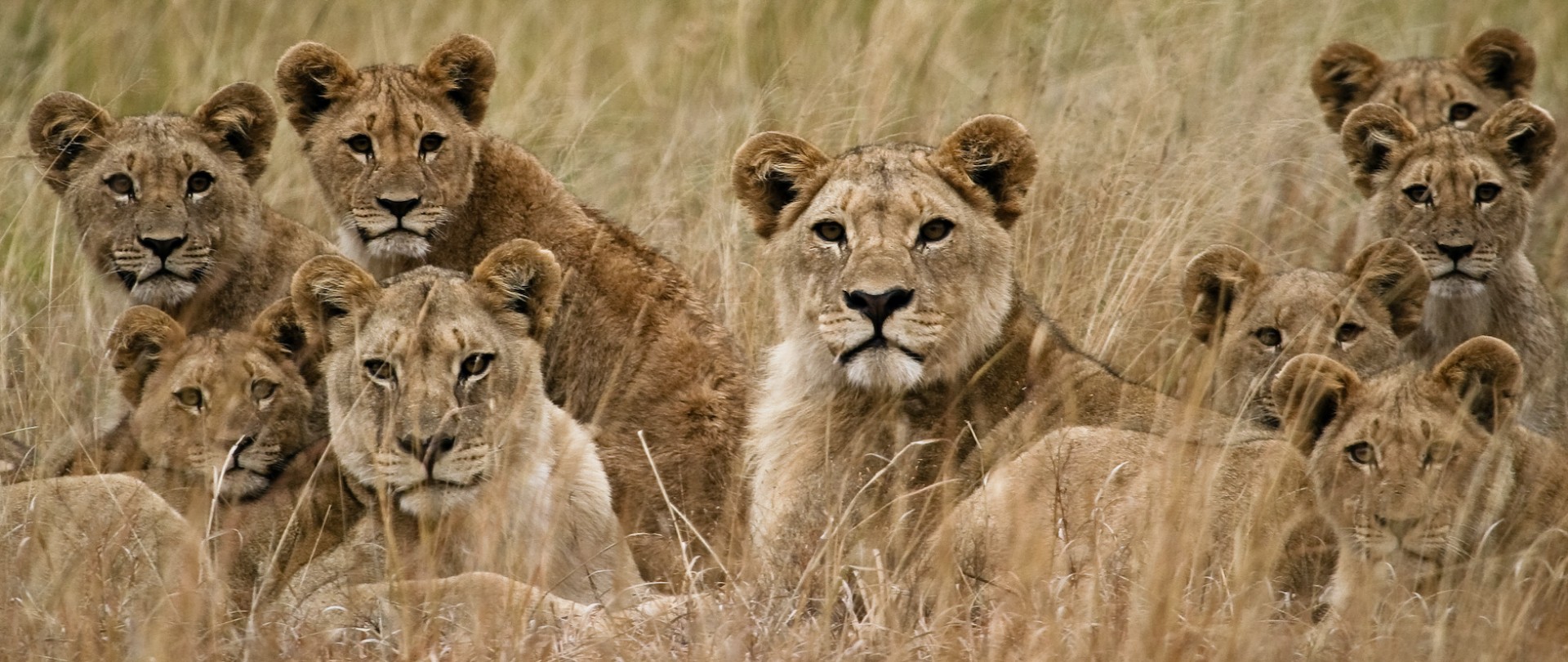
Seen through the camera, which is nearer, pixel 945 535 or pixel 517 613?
pixel 517 613

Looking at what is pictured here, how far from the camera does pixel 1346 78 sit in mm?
9406

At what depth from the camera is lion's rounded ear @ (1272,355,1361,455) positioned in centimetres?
550

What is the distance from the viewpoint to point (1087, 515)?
5.53 m

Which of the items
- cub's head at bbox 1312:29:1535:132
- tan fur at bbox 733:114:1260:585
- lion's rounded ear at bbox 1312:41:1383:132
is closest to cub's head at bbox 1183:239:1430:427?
tan fur at bbox 733:114:1260:585

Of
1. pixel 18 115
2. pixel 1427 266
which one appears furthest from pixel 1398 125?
pixel 18 115

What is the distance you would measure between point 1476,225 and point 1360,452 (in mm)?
2420

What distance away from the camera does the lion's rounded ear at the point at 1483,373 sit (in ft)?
17.8

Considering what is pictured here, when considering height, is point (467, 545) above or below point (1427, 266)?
below

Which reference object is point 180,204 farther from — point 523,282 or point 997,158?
point 997,158

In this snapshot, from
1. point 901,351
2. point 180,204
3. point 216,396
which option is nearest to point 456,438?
point 216,396

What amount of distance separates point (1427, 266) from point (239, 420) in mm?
4041

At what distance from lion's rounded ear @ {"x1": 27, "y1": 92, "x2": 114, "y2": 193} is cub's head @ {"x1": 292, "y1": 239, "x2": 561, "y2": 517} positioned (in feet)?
5.31

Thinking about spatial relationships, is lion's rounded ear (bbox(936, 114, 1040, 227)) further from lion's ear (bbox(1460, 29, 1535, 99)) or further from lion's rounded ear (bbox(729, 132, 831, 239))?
lion's ear (bbox(1460, 29, 1535, 99))

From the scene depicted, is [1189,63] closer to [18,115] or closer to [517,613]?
[18,115]
